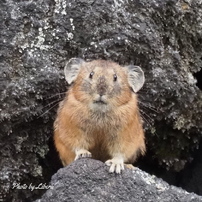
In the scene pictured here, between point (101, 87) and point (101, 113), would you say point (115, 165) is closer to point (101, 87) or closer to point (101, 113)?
point (101, 113)

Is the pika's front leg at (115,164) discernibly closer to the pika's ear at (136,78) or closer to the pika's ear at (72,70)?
the pika's ear at (136,78)

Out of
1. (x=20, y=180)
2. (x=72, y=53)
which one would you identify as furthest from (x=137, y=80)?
(x=20, y=180)

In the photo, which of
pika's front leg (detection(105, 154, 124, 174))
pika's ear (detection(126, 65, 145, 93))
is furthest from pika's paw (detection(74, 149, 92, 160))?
pika's ear (detection(126, 65, 145, 93))

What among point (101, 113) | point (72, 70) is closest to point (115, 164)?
point (101, 113)

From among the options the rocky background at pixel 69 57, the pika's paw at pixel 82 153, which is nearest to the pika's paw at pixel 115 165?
the pika's paw at pixel 82 153

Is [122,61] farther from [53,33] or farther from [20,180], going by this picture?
[20,180]

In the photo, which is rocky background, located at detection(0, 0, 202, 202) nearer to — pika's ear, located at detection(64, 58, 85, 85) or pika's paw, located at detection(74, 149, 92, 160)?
pika's ear, located at detection(64, 58, 85, 85)
